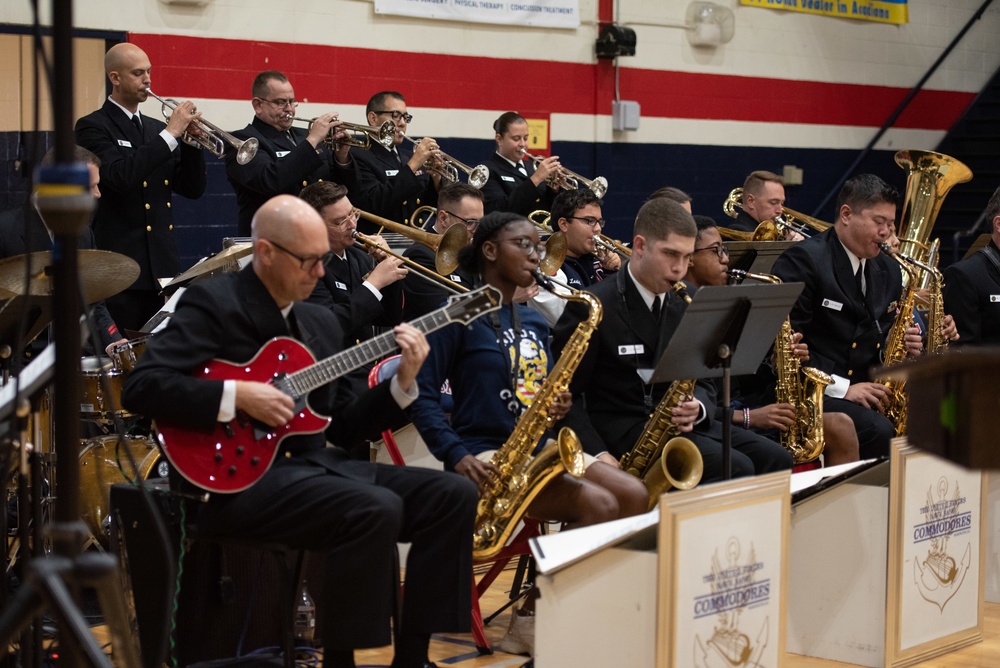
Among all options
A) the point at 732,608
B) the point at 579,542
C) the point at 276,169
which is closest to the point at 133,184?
the point at 276,169

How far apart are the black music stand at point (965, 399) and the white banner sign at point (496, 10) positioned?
20.8ft

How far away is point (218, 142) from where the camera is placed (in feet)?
20.4

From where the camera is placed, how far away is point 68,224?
203 centimetres

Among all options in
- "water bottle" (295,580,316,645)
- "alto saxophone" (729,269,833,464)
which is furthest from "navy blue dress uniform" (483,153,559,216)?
"water bottle" (295,580,316,645)

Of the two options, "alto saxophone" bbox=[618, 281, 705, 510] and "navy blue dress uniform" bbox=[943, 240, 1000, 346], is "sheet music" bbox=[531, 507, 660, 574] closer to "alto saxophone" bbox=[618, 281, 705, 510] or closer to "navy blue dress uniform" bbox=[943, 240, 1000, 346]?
"alto saxophone" bbox=[618, 281, 705, 510]

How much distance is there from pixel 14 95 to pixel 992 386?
574 centimetres

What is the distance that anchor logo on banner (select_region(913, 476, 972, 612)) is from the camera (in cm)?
420

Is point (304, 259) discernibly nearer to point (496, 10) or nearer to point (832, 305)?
point (832, 305)

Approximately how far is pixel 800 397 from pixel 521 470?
1.71 m

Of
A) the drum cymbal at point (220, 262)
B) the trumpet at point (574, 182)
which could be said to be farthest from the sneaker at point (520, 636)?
the trumpet at point (574, 182)

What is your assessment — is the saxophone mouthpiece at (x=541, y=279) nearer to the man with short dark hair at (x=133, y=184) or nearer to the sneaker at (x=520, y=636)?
the sneaker at (x=520, y=636)

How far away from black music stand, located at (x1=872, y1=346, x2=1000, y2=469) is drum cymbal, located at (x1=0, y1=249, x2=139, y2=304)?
2.81 m

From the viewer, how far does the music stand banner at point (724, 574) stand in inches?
130

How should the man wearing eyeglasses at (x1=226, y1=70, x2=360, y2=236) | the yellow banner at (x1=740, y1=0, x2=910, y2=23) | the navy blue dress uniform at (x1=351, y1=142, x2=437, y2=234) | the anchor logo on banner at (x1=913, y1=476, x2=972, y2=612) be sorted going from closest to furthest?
the anchor logo on banner at (x1=913, y1=476, x2=972, y2=612), the man wearing eyeglasses at (x1=226, y1=70, x2=360, y2=236), the navy blue dress uniform at (x1=351, y1=142, x2=437, y2=234), the yellow banner at (x1=740, y1=0, x2=910, y2=23)
